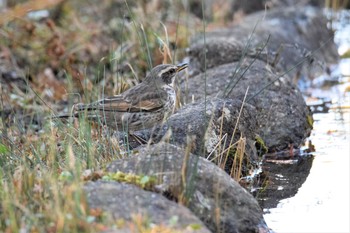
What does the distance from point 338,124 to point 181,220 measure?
190 inches

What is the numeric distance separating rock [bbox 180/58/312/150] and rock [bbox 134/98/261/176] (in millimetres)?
510

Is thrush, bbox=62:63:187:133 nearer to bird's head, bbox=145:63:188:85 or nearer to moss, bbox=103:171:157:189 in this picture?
bird's head, bbox=145:63:188:85

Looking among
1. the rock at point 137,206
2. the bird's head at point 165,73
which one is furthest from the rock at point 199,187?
the bird's head at point 165,73

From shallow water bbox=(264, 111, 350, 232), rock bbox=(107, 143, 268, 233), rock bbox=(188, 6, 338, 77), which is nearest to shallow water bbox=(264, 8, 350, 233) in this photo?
shallow water bbox=(264, 111, 350, 232)

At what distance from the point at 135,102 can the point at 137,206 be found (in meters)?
2.65

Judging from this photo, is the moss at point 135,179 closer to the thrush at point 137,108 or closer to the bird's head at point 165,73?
the thrush at point 137,108

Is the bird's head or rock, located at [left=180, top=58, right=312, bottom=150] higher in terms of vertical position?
the bird's head

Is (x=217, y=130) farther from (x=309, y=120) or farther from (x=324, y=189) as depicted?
(x=309, y=120)

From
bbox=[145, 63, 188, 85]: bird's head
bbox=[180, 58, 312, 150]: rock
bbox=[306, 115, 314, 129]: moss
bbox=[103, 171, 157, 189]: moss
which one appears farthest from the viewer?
bbox=[306, 115, 314, 129]: moss

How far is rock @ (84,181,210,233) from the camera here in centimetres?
474

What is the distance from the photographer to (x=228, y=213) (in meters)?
5.52

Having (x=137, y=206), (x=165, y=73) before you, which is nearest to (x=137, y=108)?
(x=165, y=73)

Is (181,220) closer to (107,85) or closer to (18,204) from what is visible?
(18,204)

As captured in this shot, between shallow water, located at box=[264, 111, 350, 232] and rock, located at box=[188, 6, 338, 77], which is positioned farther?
rock, located at box=[188, 6, 338, 77]
